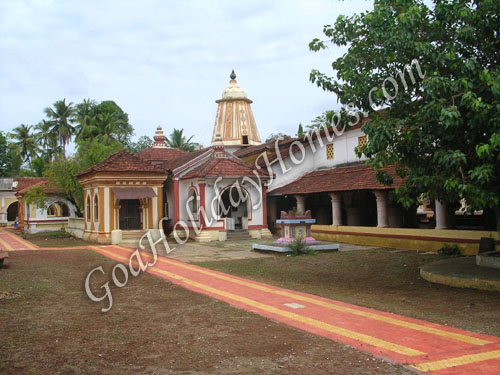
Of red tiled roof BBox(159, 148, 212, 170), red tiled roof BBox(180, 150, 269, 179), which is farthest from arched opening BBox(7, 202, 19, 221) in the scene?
red tiled roof BBox(180, 150, 269, 179)

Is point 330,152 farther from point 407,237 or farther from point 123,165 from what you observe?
A: point 123,165

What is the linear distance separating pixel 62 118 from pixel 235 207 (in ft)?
106

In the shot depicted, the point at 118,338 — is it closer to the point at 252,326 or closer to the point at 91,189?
the point at 252,326

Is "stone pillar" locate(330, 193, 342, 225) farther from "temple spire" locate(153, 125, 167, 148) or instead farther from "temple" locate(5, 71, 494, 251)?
"temple spire" locate(153, 125, 167, 148)

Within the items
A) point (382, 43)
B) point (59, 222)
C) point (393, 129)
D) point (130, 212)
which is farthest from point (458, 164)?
point (59, 222)

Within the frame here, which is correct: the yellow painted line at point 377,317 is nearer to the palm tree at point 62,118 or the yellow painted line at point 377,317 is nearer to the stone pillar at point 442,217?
the stone pillar at point 442,217

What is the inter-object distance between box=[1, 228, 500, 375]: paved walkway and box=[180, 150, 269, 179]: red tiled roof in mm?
13423

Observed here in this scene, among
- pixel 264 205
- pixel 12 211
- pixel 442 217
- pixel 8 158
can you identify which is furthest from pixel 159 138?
pixel 8 158

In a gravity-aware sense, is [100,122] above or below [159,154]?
above

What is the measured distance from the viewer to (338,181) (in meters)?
22.5

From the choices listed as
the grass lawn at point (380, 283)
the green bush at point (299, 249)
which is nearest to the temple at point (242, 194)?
the green bush at point (299, 249)

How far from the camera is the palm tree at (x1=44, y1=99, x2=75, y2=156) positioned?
51594mm

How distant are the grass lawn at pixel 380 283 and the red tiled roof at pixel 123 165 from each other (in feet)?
34.6

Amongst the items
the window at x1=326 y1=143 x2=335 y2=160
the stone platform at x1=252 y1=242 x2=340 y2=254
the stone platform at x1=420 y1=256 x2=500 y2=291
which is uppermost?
the window at x1=326 y1=143 x2=335 y2=160
